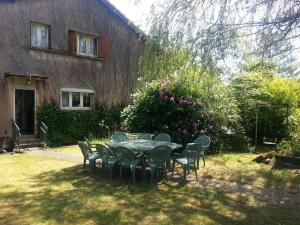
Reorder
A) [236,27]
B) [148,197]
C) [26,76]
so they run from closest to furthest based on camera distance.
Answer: [148,197] → [236,27] → [26,76]

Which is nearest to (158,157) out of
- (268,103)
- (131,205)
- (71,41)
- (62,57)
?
(131,205)

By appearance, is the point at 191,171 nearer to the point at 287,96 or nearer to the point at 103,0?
the point at 287,96

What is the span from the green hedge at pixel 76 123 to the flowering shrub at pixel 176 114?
14.1 feet

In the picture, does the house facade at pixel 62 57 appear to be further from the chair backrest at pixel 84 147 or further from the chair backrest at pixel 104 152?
the chair backrest at pixel 104 152

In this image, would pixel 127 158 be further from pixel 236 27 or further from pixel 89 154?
pixel 236 27

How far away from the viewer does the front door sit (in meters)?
16.0

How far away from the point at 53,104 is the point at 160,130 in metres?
6.05

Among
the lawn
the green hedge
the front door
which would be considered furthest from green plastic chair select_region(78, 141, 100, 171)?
the front door

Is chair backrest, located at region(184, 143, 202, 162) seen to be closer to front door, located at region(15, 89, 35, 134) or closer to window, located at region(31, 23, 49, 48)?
front door, located at region(15, 89, 35, 134)

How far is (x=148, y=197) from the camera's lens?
695 cm

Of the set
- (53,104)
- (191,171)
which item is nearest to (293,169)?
(191,171)

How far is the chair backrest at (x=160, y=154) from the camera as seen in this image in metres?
7.91

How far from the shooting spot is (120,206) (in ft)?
20.8

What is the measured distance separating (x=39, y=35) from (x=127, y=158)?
1002 centimetres
